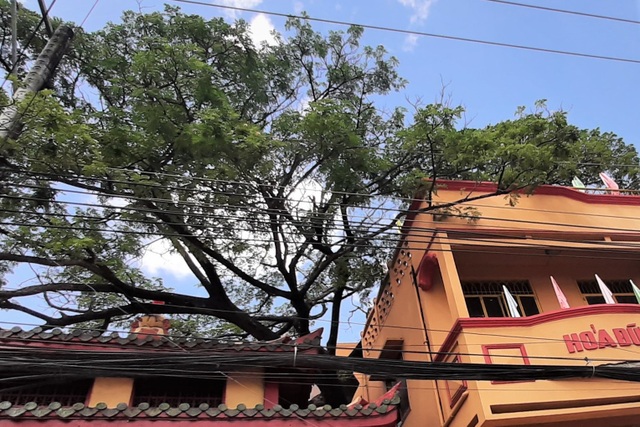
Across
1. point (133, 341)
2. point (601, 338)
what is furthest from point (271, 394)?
point (601, 338)

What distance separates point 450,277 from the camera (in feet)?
27.7

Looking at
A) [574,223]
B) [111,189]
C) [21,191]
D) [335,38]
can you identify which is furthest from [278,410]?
[335,38]

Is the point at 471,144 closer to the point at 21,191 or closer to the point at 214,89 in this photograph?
the point at 214,89

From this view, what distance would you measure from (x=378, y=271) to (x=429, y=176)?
2572 millimetres

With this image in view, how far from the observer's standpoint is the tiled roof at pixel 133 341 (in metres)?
6.58

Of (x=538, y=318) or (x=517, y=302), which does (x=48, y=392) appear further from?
(x=517, y=302)

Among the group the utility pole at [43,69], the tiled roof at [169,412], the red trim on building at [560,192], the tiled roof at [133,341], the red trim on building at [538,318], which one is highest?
the utility pole at [43,69]

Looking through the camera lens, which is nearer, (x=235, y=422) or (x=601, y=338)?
(x=235, y=422)

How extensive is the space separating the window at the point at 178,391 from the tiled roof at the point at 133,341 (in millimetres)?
493

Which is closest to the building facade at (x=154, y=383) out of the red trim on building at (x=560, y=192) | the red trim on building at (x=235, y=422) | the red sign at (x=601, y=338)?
the red trim on building at (x=235, y=422)

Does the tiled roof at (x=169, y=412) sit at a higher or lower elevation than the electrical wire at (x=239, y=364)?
lower

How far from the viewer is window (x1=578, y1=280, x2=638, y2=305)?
34.1 ft

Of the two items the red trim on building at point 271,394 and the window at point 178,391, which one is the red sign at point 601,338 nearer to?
the red trim on building at point 271,394

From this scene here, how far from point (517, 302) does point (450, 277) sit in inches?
98.2
